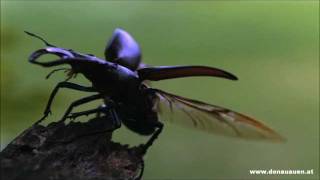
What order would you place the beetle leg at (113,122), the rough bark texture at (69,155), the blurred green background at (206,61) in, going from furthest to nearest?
1. the blurred green background at (206,61)
2. the beetle leg at (113,122)
3. the rough bark texture at (69,155)

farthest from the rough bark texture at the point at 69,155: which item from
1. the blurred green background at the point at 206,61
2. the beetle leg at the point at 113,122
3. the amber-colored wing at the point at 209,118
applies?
the blurred green background at the point at 206,61

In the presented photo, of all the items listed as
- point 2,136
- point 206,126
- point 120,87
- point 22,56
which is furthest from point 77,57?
point 22,56

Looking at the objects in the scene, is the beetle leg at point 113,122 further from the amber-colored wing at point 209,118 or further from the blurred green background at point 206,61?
the blurred green background at point 206,61

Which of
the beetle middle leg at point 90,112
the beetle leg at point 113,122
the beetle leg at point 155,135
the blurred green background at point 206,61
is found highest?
the beetle middle leg at point 90,112

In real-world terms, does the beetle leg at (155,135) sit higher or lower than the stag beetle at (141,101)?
lower

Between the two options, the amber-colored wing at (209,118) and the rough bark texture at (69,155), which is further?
the amber-colored wing at (209,118)

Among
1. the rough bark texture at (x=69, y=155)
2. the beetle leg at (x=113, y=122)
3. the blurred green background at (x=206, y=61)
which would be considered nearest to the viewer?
the rough bark texture at (x=69, y=155)

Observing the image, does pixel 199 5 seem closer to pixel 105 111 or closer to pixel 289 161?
pixel 289 161

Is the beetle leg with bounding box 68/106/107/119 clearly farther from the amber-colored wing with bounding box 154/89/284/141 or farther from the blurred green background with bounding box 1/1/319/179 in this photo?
the blurred green background with bounding box 1/1/319/179

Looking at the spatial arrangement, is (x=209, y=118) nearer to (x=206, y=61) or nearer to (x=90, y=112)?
(x=90, y=112)
